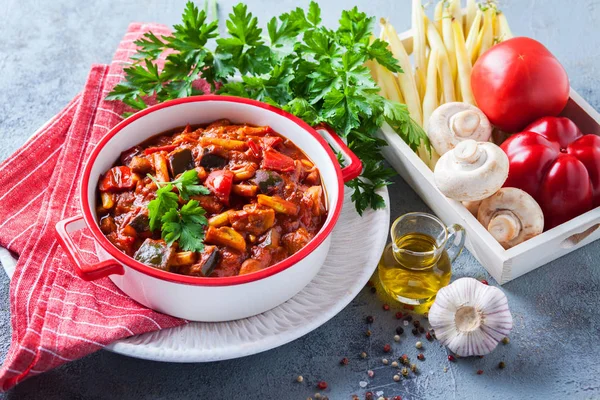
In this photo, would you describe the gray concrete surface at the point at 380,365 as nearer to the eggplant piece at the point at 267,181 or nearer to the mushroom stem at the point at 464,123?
the mushroom stem at the point at 464,123

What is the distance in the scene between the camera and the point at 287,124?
162 inches

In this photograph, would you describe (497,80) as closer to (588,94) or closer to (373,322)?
(588,94)

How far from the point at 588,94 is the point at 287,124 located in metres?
2.20

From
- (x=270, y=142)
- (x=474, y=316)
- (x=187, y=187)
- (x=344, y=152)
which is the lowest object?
(x=474, y=316)

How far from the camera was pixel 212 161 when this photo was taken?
387 cm

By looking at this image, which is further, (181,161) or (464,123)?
(464,123)

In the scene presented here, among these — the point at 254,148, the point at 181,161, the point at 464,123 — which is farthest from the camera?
the point at 464,123

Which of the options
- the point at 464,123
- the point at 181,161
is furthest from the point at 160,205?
the point at 464,123

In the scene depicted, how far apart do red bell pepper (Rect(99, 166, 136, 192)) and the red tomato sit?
2.07m

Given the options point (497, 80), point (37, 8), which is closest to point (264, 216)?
point (497, 80)

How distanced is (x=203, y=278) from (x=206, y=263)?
81 mm

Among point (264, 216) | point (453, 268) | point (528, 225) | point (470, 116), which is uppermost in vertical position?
point (264, 216)

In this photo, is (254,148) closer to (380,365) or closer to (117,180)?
(117,180)

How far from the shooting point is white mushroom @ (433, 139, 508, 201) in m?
3.97
